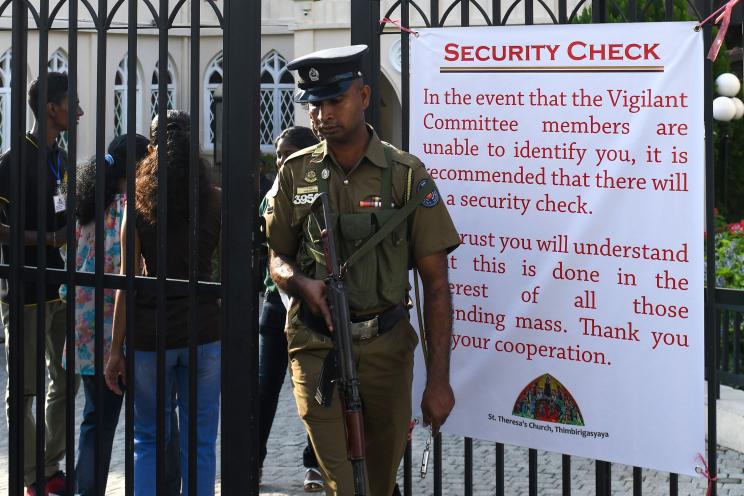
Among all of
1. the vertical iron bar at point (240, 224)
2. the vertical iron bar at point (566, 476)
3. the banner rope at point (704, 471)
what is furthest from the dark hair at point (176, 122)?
the banner rope at point (704, 471)

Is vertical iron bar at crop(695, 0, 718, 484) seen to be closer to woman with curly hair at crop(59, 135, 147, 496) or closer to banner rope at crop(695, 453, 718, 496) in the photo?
banner rope at crop(695, 453, 718, 496)

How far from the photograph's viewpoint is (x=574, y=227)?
4.14 metres

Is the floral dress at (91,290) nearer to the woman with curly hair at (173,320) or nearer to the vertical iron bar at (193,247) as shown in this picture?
the woman with curly hair at (173,320)

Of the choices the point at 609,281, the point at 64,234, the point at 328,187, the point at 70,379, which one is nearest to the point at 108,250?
the point at 64,234

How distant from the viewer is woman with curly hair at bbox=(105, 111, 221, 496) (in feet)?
15.3

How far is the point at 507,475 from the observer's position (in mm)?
6555

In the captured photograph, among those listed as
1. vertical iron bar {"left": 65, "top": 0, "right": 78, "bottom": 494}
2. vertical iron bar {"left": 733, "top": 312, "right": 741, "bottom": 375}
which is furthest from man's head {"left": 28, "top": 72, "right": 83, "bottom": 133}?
vertical iron bar {"left": 733, "top": 312, "right": 741, "bottom": 375}

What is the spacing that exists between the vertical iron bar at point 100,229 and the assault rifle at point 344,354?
116 cm

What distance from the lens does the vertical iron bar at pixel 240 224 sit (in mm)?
4246

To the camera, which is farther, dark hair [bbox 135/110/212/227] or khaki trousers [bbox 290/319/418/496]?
dark hair [bbox 135/110/212/227]

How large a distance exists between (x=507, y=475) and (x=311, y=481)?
1.14 meters

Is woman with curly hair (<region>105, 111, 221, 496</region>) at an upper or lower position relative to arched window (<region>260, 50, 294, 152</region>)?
lower

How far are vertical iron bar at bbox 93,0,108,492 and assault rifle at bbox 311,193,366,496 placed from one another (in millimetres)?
1159

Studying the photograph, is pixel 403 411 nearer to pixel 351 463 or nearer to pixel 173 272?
pixel 351 463
